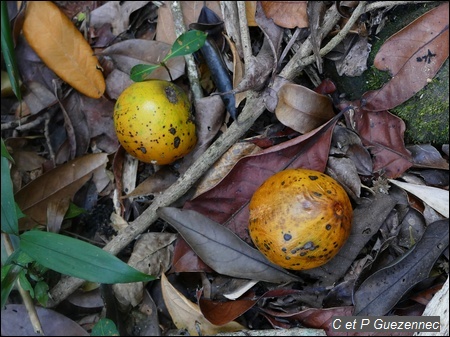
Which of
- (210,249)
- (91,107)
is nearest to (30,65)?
(91,107)

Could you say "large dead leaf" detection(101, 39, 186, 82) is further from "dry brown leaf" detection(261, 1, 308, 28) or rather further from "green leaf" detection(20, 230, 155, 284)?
"green leaf" detection(20, 230, 155, 284)

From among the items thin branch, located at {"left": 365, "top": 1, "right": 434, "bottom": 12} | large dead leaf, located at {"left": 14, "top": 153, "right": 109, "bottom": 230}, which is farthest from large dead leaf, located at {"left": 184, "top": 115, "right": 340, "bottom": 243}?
large dead leaf, located at {"left": 14, "top": 153, "right": 109, "bottom": 230}

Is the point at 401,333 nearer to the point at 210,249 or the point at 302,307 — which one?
the point at 302,307

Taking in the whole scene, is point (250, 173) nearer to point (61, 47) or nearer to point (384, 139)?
point (384, 139)

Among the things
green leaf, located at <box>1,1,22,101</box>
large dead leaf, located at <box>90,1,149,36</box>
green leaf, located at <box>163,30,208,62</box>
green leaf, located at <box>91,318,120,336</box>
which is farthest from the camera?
large dead leaf, located at <box>90,1,149,36</box>

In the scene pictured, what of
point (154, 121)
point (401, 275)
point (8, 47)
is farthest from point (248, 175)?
point (8, 47)

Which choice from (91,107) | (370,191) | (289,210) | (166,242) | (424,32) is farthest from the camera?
(91,107)
